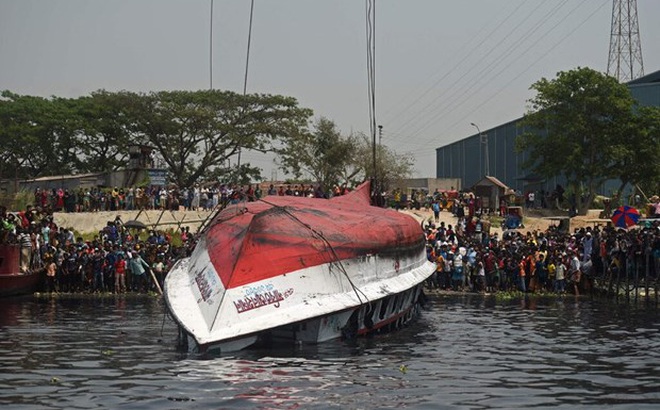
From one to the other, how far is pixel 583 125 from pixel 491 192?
8.27 m

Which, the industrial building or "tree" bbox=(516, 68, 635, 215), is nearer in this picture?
"tree" bbox=(516, 68, 635, 215)

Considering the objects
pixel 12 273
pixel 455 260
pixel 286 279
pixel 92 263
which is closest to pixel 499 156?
pixel 455 260

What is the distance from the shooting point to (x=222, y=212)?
29.6 m

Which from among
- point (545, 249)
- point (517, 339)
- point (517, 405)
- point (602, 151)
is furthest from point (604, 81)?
point (517, 405)

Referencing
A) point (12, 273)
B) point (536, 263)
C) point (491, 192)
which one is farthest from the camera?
point (491, 192)

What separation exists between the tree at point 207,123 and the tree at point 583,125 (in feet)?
70.6

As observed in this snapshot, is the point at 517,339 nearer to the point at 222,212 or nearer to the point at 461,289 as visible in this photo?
the point at 222,212

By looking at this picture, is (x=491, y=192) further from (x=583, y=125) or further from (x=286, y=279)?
(x=286, y=279)

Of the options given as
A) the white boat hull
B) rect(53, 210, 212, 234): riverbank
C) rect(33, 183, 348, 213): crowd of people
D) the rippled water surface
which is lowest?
the rippled water surface

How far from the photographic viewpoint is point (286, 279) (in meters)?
23.7

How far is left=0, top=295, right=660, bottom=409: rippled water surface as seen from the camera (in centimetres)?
1889

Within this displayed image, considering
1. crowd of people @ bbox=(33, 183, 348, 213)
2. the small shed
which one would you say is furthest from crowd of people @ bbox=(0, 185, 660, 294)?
the small shed

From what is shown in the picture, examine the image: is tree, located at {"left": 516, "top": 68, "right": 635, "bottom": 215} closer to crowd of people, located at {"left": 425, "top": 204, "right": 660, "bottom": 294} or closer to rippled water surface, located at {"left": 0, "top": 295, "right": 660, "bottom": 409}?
crowd of people, located at {"left": 425, "top": 204, "right": 660, "bottom": 294}

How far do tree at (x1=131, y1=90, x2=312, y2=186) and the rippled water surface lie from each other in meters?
47.9
